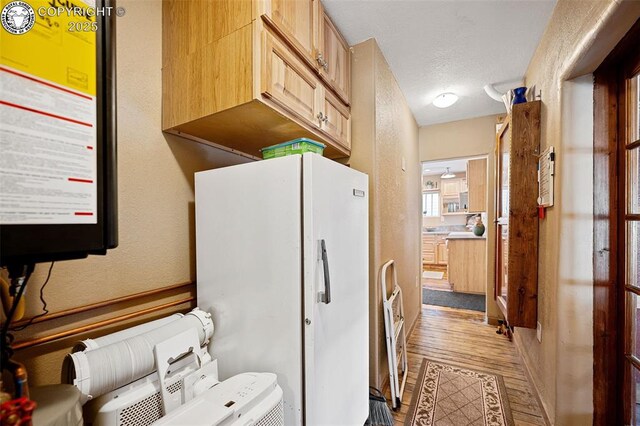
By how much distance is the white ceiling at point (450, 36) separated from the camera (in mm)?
1623

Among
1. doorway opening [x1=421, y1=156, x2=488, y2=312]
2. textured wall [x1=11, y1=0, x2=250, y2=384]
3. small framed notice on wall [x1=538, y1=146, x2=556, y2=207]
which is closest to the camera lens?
textured wall [x1=11, y1=0, x2=250, y2=384]

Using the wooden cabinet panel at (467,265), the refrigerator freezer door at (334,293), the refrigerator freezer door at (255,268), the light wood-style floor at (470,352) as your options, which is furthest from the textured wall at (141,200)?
the wooden cabinet panel at (467,265)

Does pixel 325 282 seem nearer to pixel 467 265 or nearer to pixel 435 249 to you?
pixel 467 265

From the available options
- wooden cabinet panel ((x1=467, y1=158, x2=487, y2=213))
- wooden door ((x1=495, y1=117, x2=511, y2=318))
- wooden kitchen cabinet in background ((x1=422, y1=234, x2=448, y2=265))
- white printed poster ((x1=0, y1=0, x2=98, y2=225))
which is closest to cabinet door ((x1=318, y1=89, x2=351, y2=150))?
white printed poster ((x1=0, y1=0, x2=98, y2=225))

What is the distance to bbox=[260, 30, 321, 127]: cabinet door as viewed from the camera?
1085 mm

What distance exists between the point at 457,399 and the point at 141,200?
236cm

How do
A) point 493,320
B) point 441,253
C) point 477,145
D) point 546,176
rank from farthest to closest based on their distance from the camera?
point 441,253 < point 477,145 < point 493,320 < point 546,176

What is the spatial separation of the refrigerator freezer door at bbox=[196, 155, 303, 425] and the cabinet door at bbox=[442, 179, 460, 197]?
717 cm

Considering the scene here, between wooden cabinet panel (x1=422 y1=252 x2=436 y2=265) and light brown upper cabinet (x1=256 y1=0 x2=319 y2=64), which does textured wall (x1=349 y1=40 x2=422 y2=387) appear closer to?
light brown upper cabinet (x1=256 y1=0 x2=319 y2=64)

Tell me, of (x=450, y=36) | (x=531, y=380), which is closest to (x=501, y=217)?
(x=531, y=380)

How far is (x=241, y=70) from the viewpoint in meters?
1.08

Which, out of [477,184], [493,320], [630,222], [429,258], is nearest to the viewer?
[630,222]

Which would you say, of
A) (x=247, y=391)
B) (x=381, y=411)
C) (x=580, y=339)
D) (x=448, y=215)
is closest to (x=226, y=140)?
(x=247, y=391)

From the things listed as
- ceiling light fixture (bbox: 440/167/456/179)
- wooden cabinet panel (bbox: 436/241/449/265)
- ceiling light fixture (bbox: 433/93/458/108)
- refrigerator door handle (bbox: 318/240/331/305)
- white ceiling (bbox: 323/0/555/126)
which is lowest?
wooden cabinet panel (bbox: 436/241/449/265)
